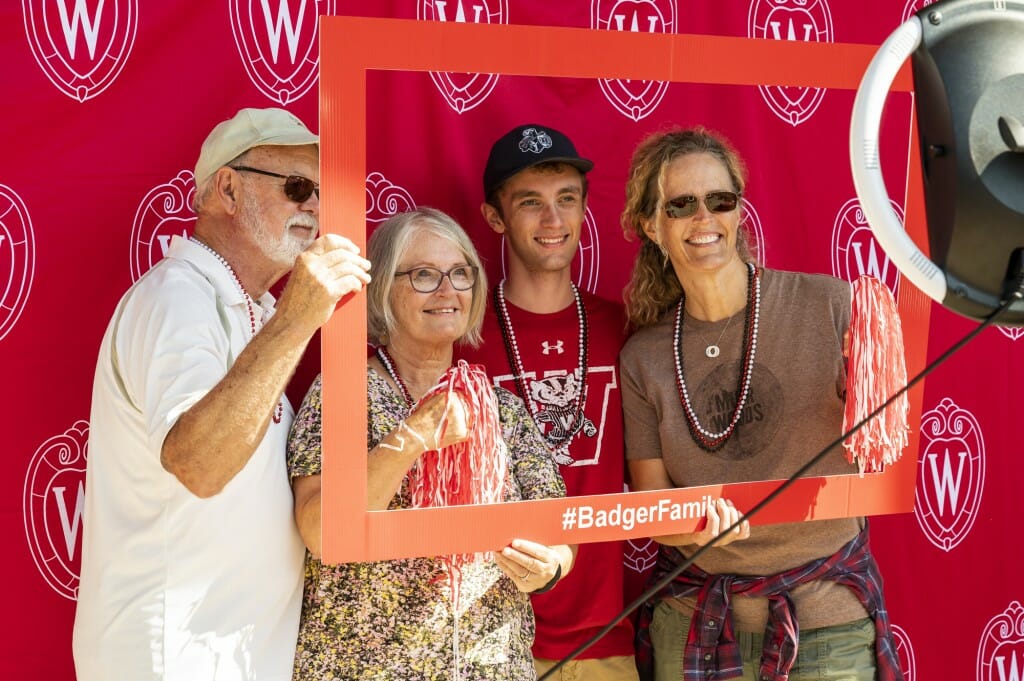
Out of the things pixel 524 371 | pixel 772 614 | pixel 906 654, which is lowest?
pixel 906 654

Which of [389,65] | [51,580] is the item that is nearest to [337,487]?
[389,65]

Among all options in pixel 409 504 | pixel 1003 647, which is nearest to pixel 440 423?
pixel 409 504

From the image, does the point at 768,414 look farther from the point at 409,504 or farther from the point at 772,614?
the point at 409,504

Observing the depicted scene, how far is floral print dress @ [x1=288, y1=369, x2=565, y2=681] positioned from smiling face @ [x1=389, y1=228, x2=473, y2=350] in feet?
0.47

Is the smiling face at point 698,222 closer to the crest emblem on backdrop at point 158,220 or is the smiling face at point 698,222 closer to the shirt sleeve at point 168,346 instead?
the shirt sleeve at point 168,346

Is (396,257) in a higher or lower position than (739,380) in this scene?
higher

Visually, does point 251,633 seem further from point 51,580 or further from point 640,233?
point 640,233

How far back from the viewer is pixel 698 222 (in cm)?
247

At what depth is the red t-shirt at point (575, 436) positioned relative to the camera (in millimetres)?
2537

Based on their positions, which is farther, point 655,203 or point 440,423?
point 655,203

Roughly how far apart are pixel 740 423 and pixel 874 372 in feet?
1.16

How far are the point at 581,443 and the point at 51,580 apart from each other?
50.5 inches

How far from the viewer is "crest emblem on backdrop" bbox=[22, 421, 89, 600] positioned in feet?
8.33

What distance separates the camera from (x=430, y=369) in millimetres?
2365
